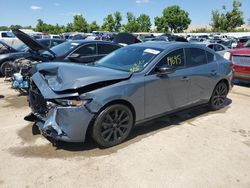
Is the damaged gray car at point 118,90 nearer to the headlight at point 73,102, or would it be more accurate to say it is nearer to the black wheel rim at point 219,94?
the headlight at point 73,102

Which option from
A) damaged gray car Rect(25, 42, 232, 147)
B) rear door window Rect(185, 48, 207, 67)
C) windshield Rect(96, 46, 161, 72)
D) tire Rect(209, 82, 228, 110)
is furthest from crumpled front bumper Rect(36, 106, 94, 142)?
tire Rect(209, 82, 228, 110)

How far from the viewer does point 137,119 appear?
4438 mm

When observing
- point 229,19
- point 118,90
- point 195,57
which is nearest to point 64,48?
point 195,57

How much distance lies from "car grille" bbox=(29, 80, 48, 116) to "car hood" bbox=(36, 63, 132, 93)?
0.27m

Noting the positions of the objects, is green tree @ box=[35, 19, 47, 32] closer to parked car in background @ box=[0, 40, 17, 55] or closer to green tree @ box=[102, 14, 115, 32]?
green tree @ box=[102, 14, 115, 32]

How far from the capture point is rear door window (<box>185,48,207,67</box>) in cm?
524

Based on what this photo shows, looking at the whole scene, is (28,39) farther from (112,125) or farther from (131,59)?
(112,125)

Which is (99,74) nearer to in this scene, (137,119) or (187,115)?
(137,119)

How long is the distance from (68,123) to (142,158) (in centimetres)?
117

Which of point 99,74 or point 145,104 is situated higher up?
point 99,74

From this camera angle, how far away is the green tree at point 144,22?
80225mm

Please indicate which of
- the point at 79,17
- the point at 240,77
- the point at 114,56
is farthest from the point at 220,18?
the point at 114,56

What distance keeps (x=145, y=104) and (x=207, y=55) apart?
216 cm

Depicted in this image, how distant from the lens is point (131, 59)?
4.79m
